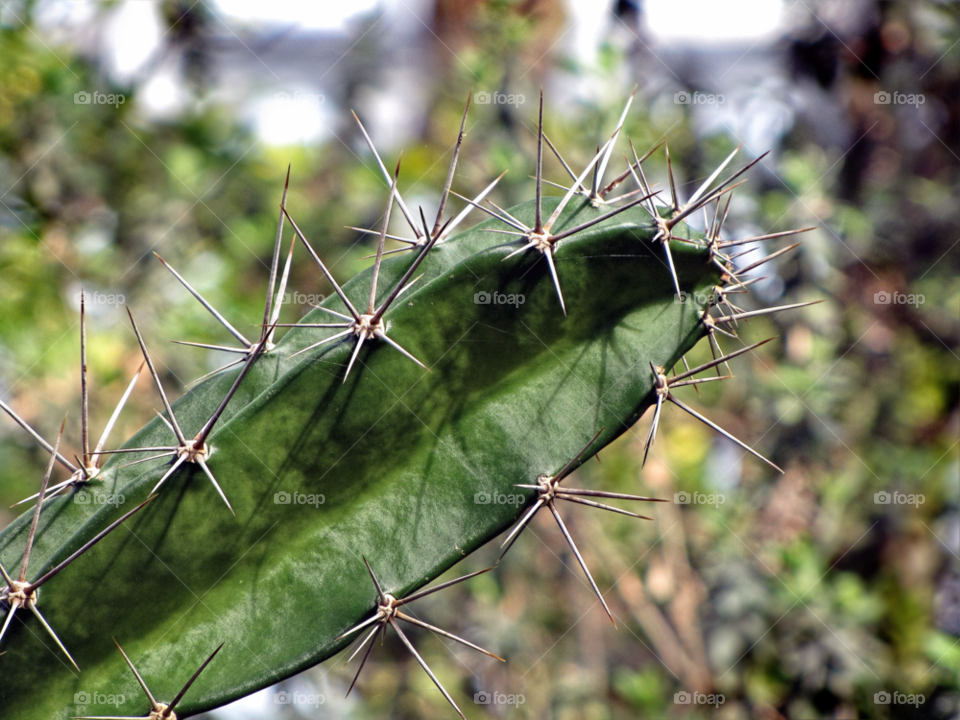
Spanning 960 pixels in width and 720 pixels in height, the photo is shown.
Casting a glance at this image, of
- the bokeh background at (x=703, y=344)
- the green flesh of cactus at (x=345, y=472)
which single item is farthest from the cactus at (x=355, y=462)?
the bokeh background at (x=703, y=344)

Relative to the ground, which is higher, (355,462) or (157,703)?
(355,462)

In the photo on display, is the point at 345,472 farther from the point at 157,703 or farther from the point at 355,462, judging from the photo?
the point at 157,703

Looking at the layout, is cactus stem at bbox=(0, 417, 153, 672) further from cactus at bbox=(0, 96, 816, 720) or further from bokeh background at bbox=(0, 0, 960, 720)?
bokeh background at bbox=(0, 0, 960, 720)

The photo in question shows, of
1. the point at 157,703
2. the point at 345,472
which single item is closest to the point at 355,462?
the point at 345,472

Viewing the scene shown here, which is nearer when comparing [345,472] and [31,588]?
[31,588]

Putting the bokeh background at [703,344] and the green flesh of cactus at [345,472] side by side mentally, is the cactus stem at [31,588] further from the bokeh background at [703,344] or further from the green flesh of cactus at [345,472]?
the bokeh background at [703,344]

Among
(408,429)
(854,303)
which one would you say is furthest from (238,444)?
(854,303)

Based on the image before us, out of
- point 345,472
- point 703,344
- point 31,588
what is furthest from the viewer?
point 703,344
